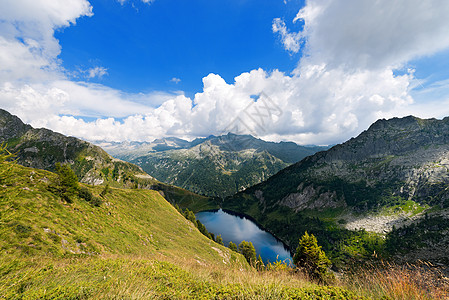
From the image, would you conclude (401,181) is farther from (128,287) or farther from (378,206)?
(128,287)

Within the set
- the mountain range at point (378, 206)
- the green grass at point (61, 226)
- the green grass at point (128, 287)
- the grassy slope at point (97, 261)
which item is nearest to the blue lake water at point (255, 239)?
the mountain range at point (378, 206)

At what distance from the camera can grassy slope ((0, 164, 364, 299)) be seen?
662 centimetres

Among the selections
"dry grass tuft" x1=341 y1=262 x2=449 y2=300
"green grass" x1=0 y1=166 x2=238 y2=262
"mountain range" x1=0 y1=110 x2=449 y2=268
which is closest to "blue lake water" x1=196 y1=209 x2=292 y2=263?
"mountain range" x1=0 y1=110 x2=449 y2=268

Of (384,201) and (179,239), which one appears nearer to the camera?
(179,239)

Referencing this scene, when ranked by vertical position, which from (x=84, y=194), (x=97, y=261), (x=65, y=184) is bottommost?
(x=84, y=194)

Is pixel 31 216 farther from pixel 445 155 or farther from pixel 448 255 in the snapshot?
pixel 445 155

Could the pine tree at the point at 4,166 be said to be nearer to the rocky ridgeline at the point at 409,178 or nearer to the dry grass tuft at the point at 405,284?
the dry grass tuft at the point at 405,284

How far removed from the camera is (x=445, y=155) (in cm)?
16275

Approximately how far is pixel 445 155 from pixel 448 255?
4938 inches

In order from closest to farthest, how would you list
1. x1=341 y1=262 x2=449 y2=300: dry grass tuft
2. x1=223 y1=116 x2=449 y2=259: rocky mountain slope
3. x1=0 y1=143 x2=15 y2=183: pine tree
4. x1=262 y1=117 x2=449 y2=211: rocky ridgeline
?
x1=341 y1=262 x2=449 y2=300: dry grass tuft < x1=0 y1=143 x2=15 y2=183: pine tree < x1=223 y1=116 x2=449 y2=259: rocky mountain slope < x1=262 y1=117 x2=449 y2=211: rocky ridgeline

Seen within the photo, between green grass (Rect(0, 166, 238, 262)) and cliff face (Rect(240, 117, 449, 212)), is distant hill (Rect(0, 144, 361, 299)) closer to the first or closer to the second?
green grass (Rect(0, 166, 238, 262))

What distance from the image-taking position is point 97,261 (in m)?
10.7

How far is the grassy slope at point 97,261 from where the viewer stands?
21.7 feet

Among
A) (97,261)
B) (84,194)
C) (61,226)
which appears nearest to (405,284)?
(97,261)
